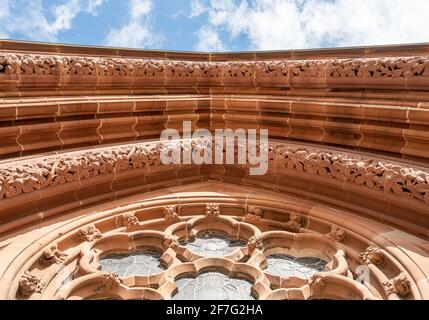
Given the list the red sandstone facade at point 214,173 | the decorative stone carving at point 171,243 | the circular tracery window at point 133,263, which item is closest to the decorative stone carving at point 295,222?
the red sandstone facade at point 214,173

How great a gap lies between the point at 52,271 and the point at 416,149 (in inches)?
194

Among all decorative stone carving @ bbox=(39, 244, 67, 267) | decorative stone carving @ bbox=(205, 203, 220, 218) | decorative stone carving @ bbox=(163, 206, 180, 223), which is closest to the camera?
decorative stone carving @ bbox=(39, 244, 67, 267)

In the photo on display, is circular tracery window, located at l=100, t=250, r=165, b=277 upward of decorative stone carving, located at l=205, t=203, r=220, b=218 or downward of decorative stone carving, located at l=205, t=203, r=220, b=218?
downward

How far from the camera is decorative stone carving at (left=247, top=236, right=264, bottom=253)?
6053 millimetres

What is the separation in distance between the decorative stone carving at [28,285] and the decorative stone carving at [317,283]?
284 cm

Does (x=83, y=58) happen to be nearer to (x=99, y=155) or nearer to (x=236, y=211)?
(x=99, y=155)

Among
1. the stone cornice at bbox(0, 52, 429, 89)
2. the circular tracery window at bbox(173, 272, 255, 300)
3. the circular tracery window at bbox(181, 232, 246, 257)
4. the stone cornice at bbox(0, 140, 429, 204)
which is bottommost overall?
the circular tracery window at bbox(173, 272, 255, 300)

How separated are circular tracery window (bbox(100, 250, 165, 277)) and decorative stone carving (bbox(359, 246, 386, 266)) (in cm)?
236

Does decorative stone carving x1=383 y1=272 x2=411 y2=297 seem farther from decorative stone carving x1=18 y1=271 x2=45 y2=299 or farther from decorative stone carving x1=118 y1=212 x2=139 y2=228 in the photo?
decorative stone carving x1=18 y1=271 x2=45 y2=299

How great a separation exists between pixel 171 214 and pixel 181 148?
1.56m

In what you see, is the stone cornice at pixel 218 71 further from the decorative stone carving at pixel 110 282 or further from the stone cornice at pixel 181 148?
the decorative stone carving at pixel 110 282

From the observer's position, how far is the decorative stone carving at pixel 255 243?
6053 mm

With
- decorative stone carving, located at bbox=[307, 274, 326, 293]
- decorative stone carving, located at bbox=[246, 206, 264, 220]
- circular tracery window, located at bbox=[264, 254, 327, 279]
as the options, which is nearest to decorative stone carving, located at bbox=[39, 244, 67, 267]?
circular tracery window, located at bbox=[264, 254, 327, 279]
